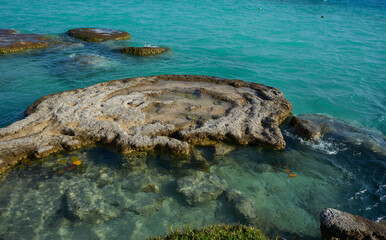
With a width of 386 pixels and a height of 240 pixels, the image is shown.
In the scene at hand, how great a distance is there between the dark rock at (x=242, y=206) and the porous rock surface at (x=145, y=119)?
1.85 meters

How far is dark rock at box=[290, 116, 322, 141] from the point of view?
8.61 meters

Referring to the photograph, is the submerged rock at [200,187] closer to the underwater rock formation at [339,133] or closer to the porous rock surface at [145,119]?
the porous rock surface at [145,119]

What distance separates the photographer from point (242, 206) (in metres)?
6.01

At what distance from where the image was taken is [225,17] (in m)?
31.1

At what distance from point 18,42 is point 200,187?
54.6ft

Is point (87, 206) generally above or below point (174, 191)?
below

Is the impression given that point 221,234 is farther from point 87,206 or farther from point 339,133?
point 339,133

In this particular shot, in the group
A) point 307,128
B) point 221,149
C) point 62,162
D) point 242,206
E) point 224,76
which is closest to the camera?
point 242,206

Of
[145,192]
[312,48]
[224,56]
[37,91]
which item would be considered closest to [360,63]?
[312,48]

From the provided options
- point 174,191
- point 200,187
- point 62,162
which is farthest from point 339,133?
point 62,162

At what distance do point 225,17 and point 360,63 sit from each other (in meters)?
17.1

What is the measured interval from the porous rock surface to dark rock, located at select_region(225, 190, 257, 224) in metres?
1.85

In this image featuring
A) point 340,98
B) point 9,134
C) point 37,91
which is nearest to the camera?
point 9,134

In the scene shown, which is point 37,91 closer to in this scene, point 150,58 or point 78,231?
point 150,58
